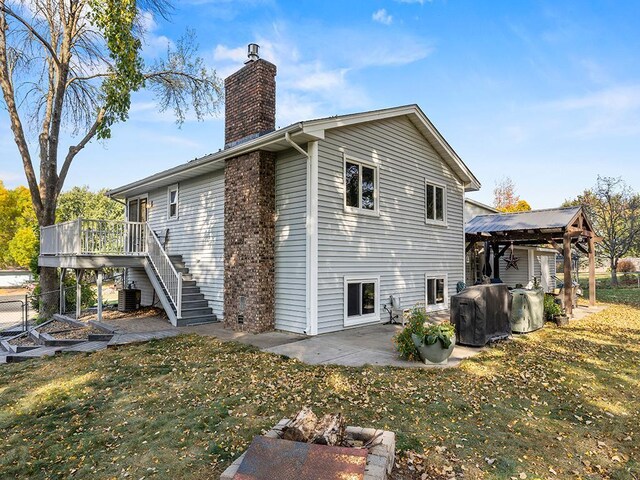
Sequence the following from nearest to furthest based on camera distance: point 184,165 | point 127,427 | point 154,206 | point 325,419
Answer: point 325,419
point 127,427
point 184,165
point 154,206

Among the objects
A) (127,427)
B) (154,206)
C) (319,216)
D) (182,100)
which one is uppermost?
(182,100)

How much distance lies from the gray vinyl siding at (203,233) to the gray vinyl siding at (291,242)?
240cm

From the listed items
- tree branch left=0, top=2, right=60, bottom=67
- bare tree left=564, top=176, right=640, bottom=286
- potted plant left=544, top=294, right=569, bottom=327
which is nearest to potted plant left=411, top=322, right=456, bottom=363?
potted plant left=544, top=294, right=569, bottom=327

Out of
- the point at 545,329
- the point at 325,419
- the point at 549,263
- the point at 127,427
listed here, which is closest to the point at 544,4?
the point at 545,329

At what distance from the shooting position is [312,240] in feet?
28.7

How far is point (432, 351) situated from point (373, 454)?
3.71 meters

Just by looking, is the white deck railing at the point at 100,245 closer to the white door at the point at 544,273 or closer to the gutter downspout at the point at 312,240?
the gutter downspout at the point at 312,240

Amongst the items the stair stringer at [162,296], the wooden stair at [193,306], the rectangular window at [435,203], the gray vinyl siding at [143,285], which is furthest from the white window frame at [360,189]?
the gray vinyl siding at [143,285]

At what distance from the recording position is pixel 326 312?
9023 millimetres

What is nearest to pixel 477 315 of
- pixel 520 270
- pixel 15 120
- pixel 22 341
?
pixel 22 341

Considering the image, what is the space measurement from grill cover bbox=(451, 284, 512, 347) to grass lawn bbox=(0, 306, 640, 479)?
56 cm

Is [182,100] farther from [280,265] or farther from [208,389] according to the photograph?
[208,389]

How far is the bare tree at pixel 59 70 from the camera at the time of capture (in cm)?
1154

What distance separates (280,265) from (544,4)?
37.8ft
